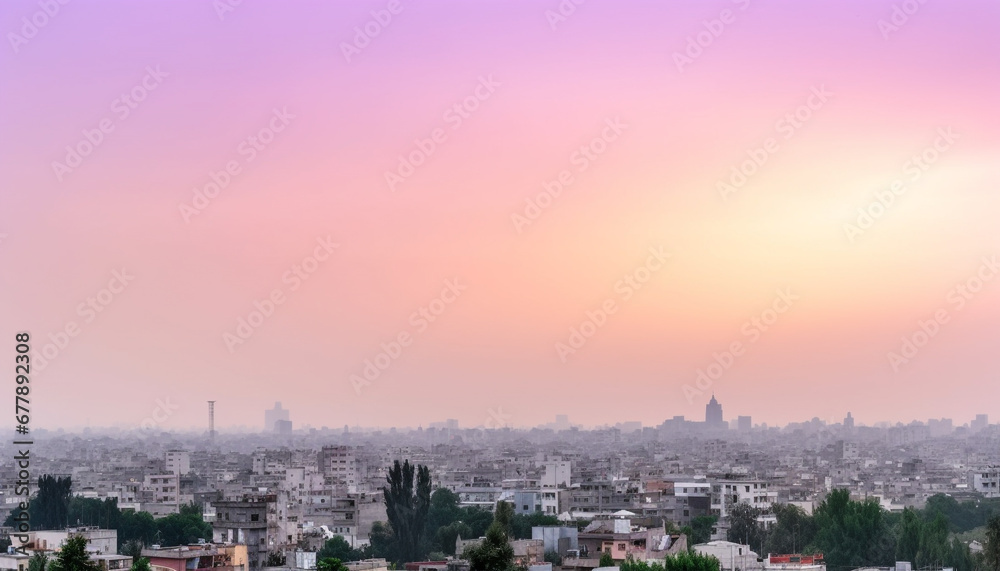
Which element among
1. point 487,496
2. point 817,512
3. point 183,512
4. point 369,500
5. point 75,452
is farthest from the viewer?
point 75,452

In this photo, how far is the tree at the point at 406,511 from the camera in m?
35.7

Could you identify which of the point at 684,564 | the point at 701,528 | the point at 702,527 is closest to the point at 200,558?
the point at 684,564

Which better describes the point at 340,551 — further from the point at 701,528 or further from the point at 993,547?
the point at 993,547

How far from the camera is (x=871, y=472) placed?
8669cm

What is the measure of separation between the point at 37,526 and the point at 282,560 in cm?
1125

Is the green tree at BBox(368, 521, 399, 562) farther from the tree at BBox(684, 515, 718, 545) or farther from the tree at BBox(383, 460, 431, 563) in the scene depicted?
the tree at BBox(684, 515, 718, 545)

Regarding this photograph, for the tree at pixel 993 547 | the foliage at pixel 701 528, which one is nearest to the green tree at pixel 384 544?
the foliage at pixel 701 528

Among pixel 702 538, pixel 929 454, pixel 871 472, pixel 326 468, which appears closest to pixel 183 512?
pixel 702 538

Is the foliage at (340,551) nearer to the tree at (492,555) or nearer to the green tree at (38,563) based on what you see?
the green tree at (38,563)

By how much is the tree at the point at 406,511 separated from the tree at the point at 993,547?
42.7ft

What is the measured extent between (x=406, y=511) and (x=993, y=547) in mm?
13590

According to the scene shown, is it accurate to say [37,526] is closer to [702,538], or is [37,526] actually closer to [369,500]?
[369,500]

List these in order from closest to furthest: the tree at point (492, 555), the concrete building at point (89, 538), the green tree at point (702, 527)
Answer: the tree at point (492, 555) → the concrete building at point (89, 538) → the green tree at point (702, 527)

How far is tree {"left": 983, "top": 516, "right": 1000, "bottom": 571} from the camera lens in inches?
1195
